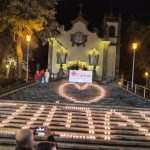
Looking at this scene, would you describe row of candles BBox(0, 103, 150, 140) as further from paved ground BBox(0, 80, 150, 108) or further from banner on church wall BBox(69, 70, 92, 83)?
banner on church wall BBox(69, 70, 92, 83)

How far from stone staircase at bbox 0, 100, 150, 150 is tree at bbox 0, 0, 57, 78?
13854 millimetres

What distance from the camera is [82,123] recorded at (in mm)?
20188

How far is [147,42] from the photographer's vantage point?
189ft

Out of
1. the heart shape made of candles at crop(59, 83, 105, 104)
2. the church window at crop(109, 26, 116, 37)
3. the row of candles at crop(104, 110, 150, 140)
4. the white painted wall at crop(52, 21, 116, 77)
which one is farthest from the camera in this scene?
the church window at crop(109, 26, 116, 37)

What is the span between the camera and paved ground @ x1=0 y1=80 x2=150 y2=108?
25.8 meters

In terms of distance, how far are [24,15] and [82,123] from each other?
18333 millimetres

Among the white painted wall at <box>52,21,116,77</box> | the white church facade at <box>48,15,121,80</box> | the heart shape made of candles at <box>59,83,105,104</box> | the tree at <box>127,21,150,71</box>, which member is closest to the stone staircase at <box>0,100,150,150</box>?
the heart shape made of candles at <box>59,83,105,104</box>

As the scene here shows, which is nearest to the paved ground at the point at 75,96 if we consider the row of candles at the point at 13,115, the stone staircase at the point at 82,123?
the stone staircase at the point at 82,123

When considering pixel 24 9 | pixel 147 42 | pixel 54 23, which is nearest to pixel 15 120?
pixel 24 9

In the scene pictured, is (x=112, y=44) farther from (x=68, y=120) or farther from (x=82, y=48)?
(x=68, y=120)

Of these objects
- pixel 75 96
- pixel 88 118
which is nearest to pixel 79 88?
pixel 75 96

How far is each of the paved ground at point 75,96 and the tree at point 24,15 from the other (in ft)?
19.2

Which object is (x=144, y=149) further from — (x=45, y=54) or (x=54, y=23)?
(x=45, y=54)

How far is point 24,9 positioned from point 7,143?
825 inches
